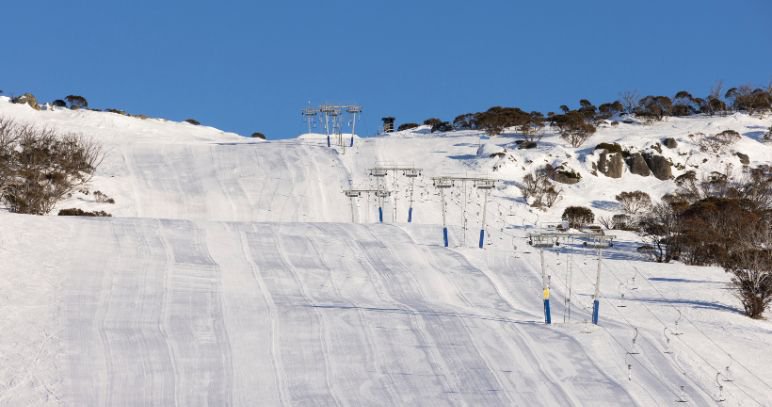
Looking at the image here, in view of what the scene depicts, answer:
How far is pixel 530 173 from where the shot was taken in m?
68.8

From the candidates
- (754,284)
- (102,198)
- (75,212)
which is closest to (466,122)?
(102,198)

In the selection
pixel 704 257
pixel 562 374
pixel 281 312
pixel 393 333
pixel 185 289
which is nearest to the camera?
pixel 562 374

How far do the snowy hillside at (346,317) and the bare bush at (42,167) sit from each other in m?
2.42

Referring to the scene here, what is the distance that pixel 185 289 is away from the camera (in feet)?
104

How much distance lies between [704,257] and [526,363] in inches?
886

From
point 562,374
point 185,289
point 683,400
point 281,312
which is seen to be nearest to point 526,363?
point 562,374

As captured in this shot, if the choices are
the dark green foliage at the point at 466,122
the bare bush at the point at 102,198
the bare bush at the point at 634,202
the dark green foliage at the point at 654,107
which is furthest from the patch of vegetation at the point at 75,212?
the dark green foliage at the point at 654,107

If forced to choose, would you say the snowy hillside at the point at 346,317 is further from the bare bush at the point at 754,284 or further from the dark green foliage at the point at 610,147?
the dark green foliage at the point at 610,147

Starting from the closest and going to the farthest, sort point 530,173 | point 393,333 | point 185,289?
point 393,333, point 185,289, point 530,173

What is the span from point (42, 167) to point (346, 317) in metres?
36.8

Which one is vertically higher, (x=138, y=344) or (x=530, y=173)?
(x=530, y=173)

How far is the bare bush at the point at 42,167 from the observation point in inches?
1997

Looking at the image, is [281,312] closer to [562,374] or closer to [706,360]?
[562,374]

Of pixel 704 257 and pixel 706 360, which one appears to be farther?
pixel 704 257
